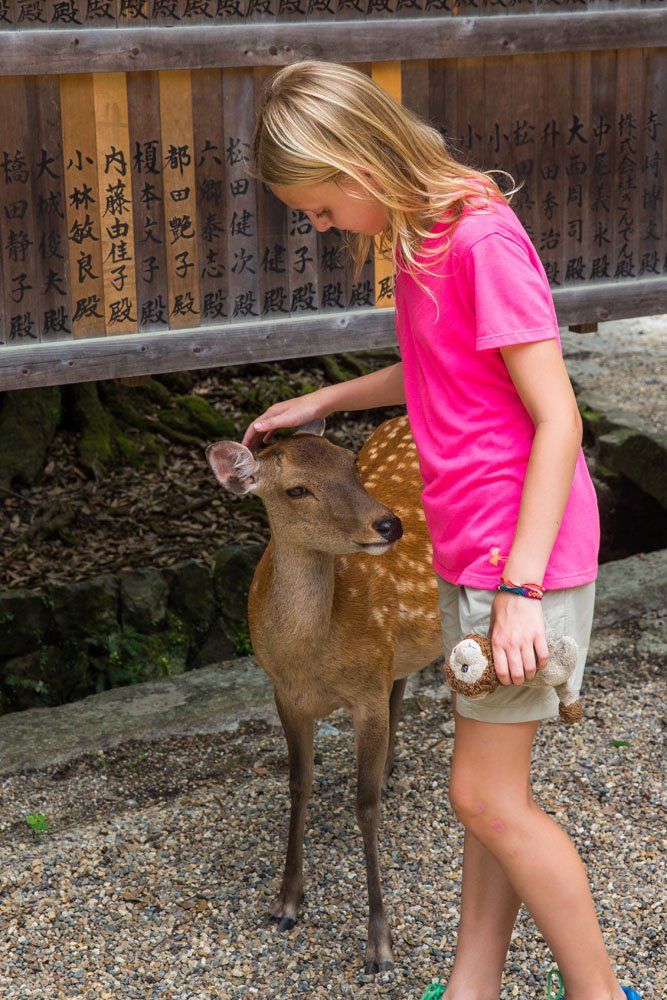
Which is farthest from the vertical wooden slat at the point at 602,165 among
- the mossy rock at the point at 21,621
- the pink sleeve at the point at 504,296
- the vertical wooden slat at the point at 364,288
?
the mossy rock at the point at 21,621

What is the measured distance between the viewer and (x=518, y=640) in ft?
6.47

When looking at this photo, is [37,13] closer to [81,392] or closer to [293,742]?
[293,742]

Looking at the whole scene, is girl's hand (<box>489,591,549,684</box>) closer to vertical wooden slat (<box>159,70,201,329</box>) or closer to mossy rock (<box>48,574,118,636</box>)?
vertical wooden slat (<box>159,70,201,329</box>)

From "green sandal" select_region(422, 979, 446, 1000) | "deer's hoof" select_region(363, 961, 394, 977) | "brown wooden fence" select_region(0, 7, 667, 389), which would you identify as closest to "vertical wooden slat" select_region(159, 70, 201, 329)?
"brown wooden fence" select_region(0, 7, 667, 389)

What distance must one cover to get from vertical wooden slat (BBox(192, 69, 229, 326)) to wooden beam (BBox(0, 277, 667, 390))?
9cm

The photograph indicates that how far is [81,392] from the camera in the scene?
6691 mm

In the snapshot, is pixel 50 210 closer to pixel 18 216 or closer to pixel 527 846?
pixel 18 216

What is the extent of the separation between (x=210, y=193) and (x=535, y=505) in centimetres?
192

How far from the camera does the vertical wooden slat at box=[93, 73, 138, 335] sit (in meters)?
3.32

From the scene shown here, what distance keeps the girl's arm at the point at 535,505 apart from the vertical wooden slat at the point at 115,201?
5.73ft

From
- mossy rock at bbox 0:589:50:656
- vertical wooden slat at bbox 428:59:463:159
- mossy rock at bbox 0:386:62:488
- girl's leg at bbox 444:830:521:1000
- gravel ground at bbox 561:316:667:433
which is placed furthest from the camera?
gravel ground at bbox 561:316:667:433

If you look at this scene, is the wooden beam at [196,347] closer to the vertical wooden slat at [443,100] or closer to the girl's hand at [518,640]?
the vertical wooden slat at [443,100]

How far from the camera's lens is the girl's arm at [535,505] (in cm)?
198

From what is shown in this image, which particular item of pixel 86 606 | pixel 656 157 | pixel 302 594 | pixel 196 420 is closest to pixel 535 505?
pixel 302 594
